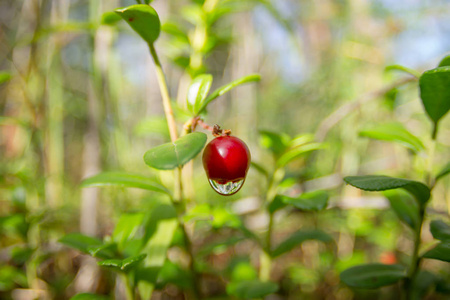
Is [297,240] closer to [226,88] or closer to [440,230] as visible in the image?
[440,230]

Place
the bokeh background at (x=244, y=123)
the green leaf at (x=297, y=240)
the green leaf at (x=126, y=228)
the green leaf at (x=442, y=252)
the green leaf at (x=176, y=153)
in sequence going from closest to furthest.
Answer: the green leaf at (x=176, y=153) < the green leaf at (x=442, y=252) < the green leaf at (x=126, y=228) < the green leaf at (x=297, y=240) < the bokeh background at (x=244, y=123)

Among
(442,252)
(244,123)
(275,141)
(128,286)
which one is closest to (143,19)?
(275,141)

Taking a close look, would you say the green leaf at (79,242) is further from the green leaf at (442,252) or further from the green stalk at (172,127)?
the green leaf at (442,252)

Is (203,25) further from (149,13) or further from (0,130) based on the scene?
(0,130)

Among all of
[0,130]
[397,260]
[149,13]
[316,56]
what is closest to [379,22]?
[316,56]

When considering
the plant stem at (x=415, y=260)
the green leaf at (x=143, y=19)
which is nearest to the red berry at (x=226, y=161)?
the green leaf at (x=143, y=19)

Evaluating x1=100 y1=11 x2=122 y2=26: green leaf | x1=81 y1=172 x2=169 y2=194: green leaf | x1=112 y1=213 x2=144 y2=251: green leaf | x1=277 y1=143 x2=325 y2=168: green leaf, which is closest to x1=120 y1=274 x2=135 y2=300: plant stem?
x1=112 y1=213 x2=144 y2=251: green leaf
